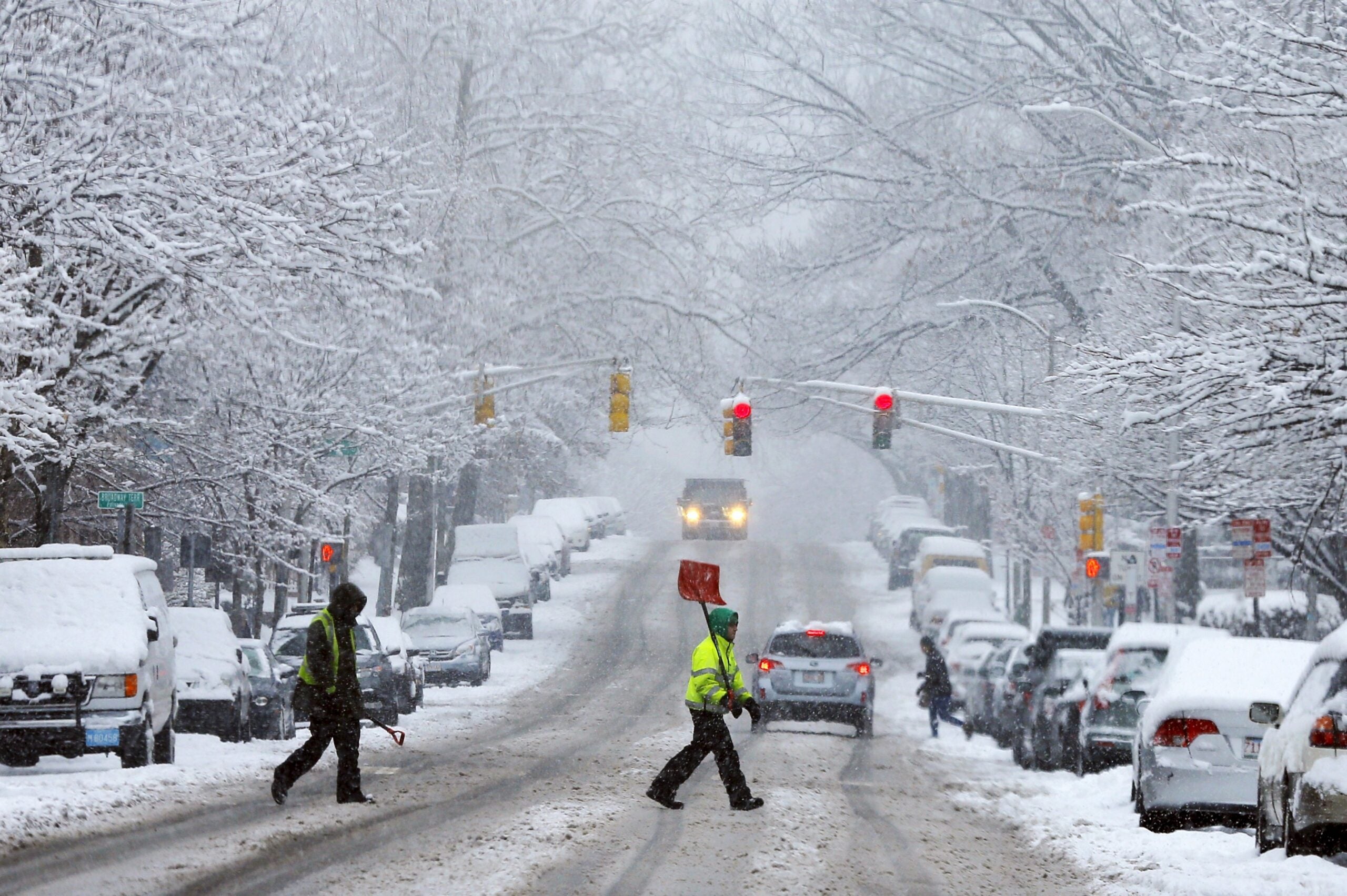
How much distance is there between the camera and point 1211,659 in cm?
1458

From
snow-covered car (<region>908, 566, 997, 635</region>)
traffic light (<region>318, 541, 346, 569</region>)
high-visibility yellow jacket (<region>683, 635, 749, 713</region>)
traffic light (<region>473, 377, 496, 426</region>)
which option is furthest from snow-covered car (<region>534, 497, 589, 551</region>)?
high-visibility yellow jacket (<region>683, 635, 749, 713</region>)

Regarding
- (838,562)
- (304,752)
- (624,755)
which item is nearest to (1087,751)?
(624,755)

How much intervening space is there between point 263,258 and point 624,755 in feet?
23.8

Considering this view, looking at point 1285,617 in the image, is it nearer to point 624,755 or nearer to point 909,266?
point 909,266

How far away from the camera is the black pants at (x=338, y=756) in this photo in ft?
45.4

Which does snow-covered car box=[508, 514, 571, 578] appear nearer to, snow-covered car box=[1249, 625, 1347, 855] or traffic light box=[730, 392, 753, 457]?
traffic light box=[730, 392, 753, 457]

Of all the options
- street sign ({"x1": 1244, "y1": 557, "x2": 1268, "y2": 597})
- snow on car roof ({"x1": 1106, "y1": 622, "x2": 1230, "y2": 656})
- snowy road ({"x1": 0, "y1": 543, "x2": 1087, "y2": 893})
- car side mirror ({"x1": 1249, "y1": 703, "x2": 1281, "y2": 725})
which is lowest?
snowy road ({"x1": 0, "y1": 543, "x2": 1087, "y2": 893})

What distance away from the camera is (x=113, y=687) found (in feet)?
55.2

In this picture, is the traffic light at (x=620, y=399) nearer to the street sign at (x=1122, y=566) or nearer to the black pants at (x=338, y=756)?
the street sign at (x=1122, y=566)

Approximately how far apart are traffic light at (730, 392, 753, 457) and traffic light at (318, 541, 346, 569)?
890cm

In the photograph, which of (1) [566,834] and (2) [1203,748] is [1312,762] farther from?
(1) [566,834]

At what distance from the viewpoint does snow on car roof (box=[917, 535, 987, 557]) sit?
53.1 meters

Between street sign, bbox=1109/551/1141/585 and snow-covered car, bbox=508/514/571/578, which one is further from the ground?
snow-covered car, bbox=508/514/571/578

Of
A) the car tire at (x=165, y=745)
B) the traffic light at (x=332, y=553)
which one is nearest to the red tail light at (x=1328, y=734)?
the car tire at (x=165, y=745)
